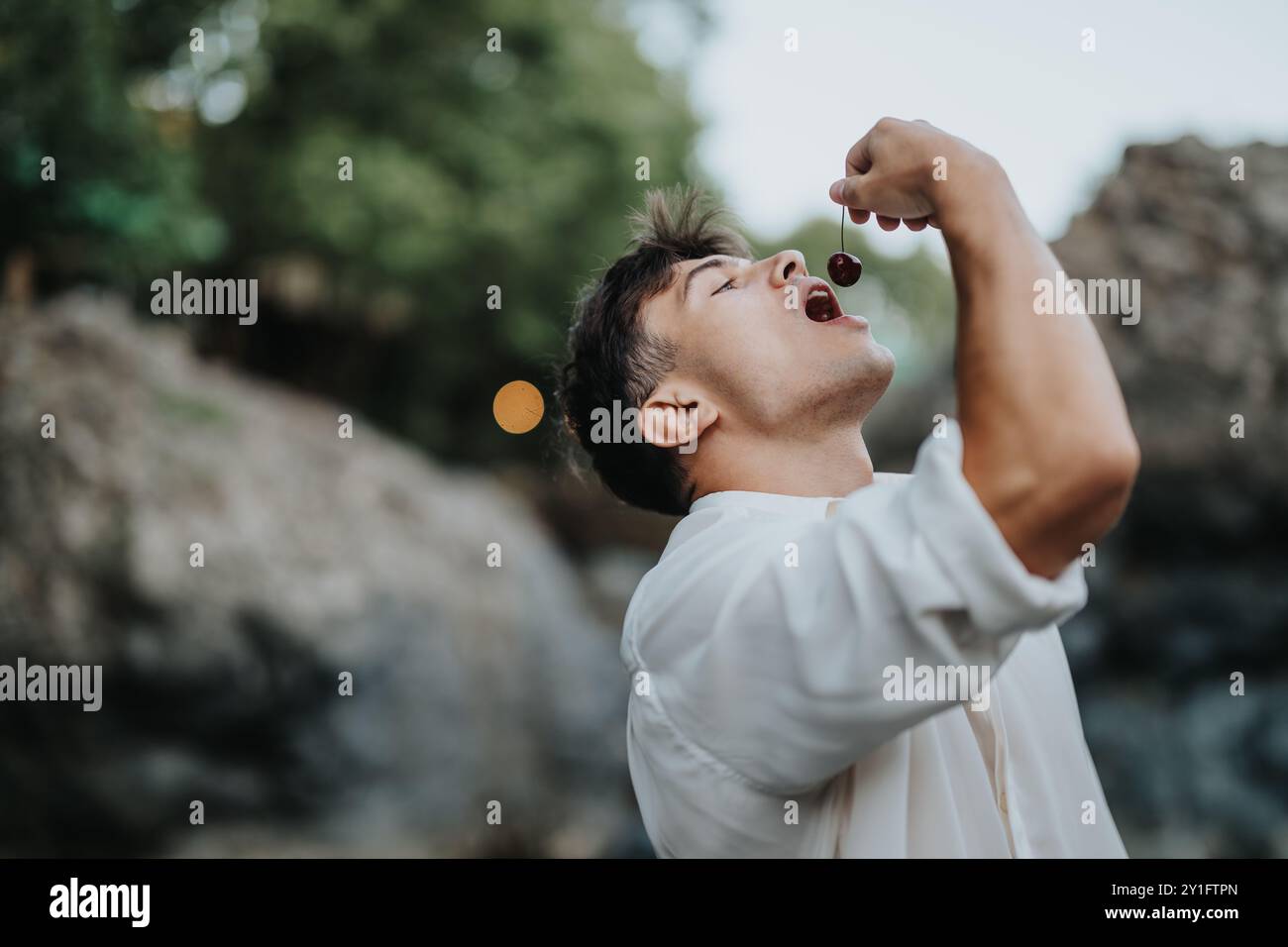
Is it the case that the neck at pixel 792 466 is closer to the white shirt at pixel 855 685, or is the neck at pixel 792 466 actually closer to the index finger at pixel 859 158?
the white shirt at pixel 855 685

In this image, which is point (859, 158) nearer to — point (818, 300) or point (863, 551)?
point (818, 300)

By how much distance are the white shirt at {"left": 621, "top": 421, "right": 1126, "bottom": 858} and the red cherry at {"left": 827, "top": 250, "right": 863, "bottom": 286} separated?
0.45 m

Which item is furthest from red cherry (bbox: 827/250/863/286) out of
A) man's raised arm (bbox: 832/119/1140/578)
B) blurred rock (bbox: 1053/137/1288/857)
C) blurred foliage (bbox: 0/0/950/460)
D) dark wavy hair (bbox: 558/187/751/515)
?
blurred foliage (bbox: 0/0/950/460)

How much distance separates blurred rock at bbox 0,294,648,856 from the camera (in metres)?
6.32

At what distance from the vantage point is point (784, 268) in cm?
201

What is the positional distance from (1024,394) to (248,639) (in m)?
6.40

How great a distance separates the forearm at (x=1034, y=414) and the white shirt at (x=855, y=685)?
4 cm

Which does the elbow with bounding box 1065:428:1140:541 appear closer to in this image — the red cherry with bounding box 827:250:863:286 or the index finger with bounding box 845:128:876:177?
the index finger with bounding box 845:128:876:177

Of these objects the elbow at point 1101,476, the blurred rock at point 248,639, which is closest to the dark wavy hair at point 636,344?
the elbow at point 1101,476

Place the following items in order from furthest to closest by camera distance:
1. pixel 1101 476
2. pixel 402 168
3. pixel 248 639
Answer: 1. pixel 402 168
2. pixel 248 639
3. pixel 1101 476

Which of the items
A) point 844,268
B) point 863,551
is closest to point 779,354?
point 844,268

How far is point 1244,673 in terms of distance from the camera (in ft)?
22.1
